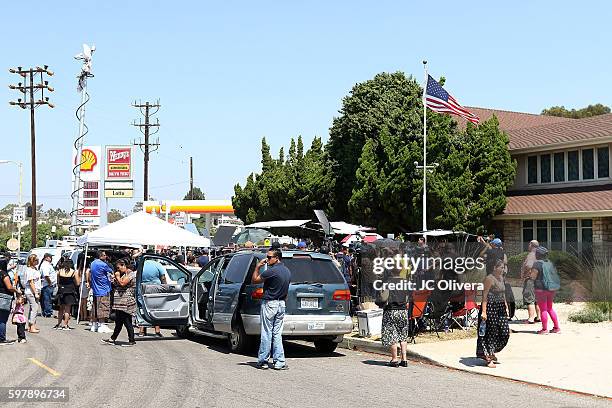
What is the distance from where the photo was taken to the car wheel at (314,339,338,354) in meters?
14.7

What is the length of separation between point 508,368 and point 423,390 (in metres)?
2.39

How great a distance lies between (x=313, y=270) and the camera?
560 inches

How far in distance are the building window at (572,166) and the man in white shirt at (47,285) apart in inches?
822

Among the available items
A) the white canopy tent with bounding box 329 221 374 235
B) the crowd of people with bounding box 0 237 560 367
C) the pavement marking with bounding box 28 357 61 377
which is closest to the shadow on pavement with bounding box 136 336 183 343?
→ the crowd of people with bounding box 0 237 560 367

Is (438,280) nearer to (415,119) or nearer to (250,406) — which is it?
(250,406)

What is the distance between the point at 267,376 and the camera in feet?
38.7

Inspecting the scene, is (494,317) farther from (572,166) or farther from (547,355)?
(572,166)

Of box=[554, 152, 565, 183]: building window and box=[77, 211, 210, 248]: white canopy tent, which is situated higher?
box=[554, 152, 565, 183]: building window

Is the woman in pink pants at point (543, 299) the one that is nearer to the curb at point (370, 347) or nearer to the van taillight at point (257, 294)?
the curb at point (370, 347)

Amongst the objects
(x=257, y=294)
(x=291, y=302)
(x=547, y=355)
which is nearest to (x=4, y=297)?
(x=257, y=294)

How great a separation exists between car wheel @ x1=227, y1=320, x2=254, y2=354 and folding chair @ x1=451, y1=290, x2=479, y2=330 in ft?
14.0

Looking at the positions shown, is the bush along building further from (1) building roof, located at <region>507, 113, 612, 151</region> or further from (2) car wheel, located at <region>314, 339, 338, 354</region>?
(2) car wheel, located at <region>314, 339, 338, 354</region>

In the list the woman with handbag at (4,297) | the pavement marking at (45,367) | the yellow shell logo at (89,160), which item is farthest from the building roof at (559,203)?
the yellow shell logo at (89,160)

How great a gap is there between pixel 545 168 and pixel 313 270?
22.8 metres
